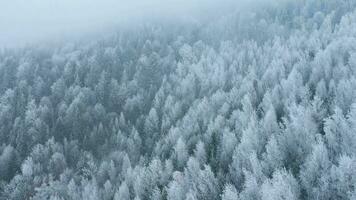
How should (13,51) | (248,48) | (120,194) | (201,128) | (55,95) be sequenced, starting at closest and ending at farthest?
(120,194)
(201,128)
(55,95)
(248,48)
(13,51)

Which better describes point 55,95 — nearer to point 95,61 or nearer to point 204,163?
point 95,61

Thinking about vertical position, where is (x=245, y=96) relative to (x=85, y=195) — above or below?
above

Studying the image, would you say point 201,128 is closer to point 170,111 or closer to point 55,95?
point 170,111

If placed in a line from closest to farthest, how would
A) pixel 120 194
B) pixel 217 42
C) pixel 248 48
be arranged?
pixel 120 194 → pixel 248 48 → pixel 217 42

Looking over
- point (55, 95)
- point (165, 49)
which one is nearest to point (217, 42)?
point (165, 49)

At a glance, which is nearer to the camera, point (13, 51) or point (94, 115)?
point (94, 115)

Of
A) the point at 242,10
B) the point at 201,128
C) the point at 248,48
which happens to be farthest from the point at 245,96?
the point at 242,10

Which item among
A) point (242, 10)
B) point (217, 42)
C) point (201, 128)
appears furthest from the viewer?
point (242, 10)
